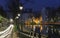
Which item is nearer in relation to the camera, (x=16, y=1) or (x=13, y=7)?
(x=16, y=1)

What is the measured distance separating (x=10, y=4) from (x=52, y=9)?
24.0 ft

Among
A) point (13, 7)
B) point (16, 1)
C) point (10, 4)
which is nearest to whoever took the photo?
point (16, 1)

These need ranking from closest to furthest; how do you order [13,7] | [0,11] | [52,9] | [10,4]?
[13,7], [10,4], [52,9], [0,11]

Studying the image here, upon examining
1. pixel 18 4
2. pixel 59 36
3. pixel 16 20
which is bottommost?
pixel 59 36

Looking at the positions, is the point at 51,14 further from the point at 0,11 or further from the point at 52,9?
the point at 0,11

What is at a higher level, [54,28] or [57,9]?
[57,9]

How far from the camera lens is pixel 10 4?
30.2m

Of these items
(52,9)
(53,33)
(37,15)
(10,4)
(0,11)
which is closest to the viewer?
(53,33)

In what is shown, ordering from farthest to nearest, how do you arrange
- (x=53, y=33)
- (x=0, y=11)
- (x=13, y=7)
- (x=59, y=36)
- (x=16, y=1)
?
1. (x=0, y=11)
2. (x=13, y=7)
3. (x=16, y=1)
4. (x=53, y=33)
5. (x=59, y=36)

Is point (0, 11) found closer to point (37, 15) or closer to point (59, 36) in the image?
point (37, 15)

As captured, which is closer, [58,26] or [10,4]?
[58,26]

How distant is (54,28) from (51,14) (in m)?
23.5

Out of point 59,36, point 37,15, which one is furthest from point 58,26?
point 37,15

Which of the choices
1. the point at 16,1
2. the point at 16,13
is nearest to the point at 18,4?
the point at 16,1
